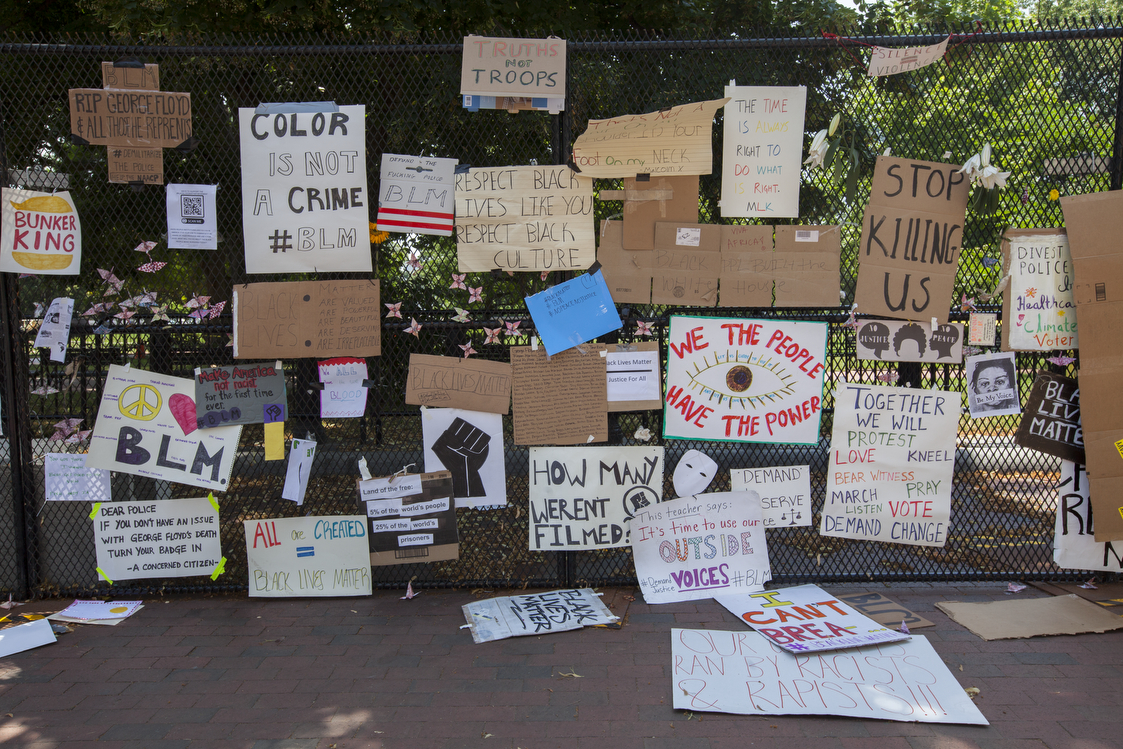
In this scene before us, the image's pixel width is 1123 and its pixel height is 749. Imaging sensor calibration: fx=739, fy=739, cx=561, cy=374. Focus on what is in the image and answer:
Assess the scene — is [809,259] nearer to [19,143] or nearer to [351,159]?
[351,159]

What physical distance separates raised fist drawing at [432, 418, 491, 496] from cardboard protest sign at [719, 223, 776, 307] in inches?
62.1

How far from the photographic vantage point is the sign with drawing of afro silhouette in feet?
13.6

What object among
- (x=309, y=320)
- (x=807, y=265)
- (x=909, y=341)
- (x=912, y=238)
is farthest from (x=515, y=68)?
(x=909, y=341)

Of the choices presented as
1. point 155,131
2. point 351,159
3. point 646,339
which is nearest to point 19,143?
point 155,131

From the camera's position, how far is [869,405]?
13.9 feet

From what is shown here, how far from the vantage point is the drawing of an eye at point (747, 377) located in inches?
165

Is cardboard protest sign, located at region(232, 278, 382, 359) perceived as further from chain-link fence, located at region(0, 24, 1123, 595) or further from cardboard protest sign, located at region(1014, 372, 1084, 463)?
cardboard protest sign, located at region(1014, 372, 1084, 463)

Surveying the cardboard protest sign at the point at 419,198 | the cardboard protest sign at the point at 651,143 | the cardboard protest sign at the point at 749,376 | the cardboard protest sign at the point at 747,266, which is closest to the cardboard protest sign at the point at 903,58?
the cardboard protest sign at the point at 651,143

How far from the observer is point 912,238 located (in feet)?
13.5

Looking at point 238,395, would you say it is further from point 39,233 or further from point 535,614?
point 535,614

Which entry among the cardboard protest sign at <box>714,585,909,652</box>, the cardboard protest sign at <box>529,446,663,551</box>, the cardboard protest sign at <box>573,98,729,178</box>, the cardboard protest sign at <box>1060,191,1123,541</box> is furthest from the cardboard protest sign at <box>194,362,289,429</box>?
the cardboard protest sign at <box>1060,191,1123,541</box>

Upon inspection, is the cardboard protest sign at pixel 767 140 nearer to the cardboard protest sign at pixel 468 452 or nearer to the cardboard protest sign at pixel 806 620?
the cardboard protest sign at pixel 468 452

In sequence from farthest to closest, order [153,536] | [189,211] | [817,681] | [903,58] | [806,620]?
1. [153,536]
2. [189,211]
3. [903,58]
4. [806,620]
5. [817,681]

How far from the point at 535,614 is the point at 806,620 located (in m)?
1.43
